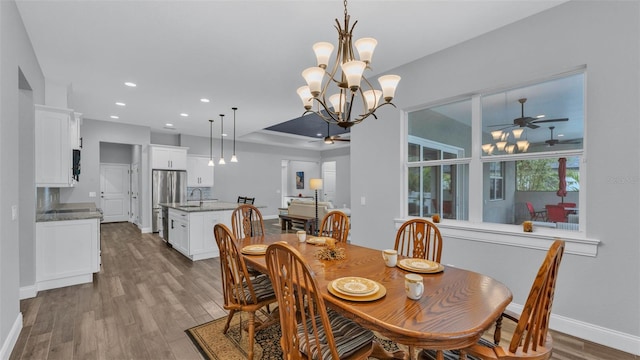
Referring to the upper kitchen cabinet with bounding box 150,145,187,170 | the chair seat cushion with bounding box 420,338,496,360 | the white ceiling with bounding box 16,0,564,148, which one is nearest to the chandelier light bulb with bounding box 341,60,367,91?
the white ceiling with bounding box 16,0,564,148

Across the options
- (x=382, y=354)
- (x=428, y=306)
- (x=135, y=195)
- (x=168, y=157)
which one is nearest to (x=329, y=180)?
(x=168, y=157)

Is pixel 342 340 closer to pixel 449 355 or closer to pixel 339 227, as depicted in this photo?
pixel 449 355

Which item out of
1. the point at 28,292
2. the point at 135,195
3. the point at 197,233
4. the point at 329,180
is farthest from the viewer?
the point at 329,180

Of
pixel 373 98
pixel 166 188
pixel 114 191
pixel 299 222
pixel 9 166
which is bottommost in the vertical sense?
Result: pixel 299 222

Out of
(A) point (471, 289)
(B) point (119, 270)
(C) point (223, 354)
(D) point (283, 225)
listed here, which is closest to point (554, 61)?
(A) point (471, 289)

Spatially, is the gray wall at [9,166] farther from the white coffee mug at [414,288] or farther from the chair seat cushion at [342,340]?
the white coffee mug at [414,288]

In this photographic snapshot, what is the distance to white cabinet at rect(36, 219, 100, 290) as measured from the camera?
3.33 meters

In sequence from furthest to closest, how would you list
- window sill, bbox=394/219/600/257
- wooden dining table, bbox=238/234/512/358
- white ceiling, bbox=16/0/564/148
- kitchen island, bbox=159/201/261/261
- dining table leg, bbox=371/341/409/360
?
1. kitchen island, bbox=159/201/261/261
2. white ceiling, bbox=16/0/564/148
3. window sill, bbox=394/219/600/257
4. dining table leg, bbox=371/341/409/360
5. wooden dining table, bbox=238/234/512/358

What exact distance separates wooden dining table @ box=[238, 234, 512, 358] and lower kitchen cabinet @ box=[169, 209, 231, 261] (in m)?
3.15

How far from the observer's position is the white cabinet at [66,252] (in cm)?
333

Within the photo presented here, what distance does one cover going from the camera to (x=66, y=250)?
3479 millimetres

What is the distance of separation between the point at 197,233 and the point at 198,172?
4145mm

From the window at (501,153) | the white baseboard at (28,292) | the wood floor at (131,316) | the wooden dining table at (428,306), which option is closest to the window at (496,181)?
the window at (501,153)

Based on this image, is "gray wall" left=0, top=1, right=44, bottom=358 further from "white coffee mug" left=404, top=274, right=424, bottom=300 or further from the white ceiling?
"white coffee mug" left=404, top=274, right=424, bottom=300
